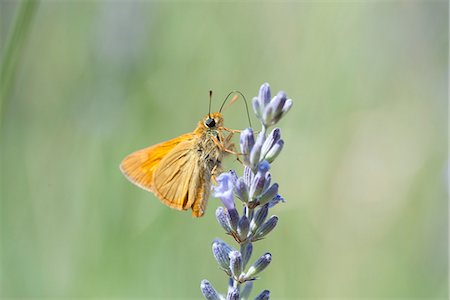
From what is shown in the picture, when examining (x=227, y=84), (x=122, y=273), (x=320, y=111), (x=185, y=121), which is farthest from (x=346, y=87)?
(x=122, y=273)

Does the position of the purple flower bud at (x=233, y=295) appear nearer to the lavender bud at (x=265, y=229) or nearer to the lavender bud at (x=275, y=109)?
the lavender bud at (x=265, y=229)

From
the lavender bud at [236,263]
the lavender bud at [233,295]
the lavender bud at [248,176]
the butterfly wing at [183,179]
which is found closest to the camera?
the lavender bud at [233,295]

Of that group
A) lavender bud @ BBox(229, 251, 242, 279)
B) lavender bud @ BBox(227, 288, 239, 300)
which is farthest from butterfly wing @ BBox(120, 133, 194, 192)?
lavender bud @ BBox(227, 288, 239, 300)

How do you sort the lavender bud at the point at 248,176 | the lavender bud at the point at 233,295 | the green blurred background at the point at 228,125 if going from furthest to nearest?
the green blurred background at the point at 228,125
the lavender bud at the point at 248,176
the lavender bud at the point at 233,295

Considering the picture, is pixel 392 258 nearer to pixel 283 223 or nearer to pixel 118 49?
pixel 283 223

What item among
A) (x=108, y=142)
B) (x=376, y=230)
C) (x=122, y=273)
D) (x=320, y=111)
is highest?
(x=320, y=111)

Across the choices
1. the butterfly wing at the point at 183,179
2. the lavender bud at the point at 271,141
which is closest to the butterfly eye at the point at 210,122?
the butterfly wing at the point at 183,179

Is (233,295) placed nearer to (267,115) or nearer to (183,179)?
(267,115)
